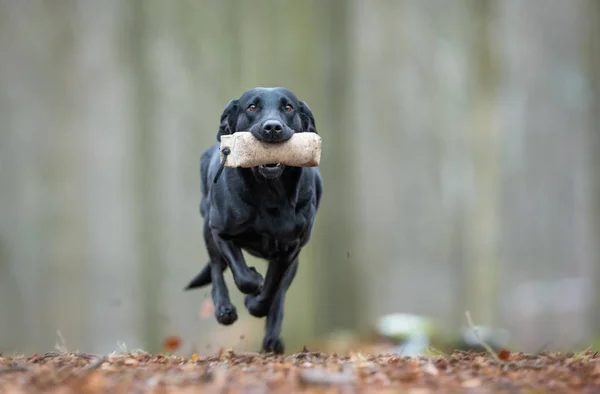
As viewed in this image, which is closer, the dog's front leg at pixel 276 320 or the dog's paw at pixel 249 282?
the dog's paw at pixel 249 282

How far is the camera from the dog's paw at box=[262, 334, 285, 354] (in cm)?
576

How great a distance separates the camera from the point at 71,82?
9.05 metres

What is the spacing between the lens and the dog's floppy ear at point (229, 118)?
17.8 ft

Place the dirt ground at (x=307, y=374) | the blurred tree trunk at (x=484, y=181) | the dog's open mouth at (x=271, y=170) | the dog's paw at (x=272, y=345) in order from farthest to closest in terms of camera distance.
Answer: the blurred tree trunk at (x=484, y=181) < the dog's paw at (x=272, y=345) < the dog's open mouth at (x=271, y=170) < the dirt ground at (x=307, y=374)

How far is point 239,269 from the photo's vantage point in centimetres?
527

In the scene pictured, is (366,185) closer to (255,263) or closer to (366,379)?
(255,263)

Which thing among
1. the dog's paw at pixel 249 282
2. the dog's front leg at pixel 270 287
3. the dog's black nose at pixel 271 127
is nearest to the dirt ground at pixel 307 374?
the dog's paw at pixel 249 282

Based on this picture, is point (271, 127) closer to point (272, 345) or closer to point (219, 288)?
point (219, 288)

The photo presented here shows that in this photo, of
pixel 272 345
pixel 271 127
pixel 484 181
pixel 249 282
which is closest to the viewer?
pixel 271 127

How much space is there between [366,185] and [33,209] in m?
3.40

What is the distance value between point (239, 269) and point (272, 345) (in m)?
0.76

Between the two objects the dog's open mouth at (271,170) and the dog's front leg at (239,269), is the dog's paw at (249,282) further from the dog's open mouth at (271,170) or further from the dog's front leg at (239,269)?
the dog's open mouth at (271,170)

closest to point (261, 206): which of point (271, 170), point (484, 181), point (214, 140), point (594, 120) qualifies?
point (271, 170)

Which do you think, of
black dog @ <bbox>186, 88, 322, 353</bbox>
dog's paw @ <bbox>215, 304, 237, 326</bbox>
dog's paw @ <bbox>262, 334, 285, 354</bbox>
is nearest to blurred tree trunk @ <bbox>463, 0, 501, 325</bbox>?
dog's paw @ <bbox>262, 334, 285, 354</bbox>
